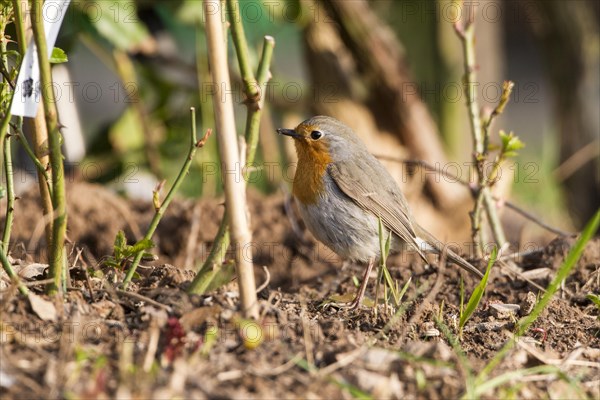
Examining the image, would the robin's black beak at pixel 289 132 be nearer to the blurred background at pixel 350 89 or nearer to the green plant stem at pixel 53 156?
the blurred background at pixel 350 89

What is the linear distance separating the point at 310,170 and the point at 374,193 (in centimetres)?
32

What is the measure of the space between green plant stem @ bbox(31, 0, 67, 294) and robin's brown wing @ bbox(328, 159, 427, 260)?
1.52 meters

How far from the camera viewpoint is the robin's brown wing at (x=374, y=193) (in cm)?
380

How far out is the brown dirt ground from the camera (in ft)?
6.91

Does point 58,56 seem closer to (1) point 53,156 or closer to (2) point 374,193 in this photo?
(1) point 53,156

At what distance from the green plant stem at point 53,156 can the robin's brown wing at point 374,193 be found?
59.9 inches

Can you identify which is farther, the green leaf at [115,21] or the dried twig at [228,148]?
the green leaf at [115,21]

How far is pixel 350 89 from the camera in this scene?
6.22 meters

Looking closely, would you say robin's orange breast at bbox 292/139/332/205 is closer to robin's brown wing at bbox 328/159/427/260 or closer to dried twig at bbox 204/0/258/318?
robin's brown wing at bbox 328/159/427/260

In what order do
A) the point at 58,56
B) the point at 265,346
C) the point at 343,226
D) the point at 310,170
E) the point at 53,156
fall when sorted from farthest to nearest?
1. the point at 310,170
2. the point at 343,226
3. the point at 58,56
4. the point at 53,156
5. the point at 265,346

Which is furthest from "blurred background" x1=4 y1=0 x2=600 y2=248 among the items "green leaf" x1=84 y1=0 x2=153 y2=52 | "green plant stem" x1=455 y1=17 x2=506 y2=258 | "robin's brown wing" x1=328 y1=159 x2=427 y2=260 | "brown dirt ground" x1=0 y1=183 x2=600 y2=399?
"brown dirt ground" x1=0 y1=183 x2=600 y2=399

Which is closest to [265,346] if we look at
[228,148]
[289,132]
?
[228,148]

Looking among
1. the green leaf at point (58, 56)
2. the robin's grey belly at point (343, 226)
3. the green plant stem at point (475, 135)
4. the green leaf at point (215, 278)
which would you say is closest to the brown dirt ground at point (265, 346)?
the green leaf at point (215, 278)

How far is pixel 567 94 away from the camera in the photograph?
270 inches
